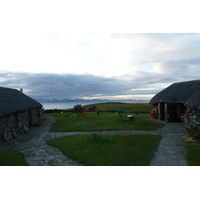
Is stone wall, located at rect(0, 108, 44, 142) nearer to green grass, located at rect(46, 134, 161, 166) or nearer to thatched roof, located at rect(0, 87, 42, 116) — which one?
thatched roof, located at rect(0, 87, 42, 116)

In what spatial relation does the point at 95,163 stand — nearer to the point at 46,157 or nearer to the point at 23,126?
the point at 46,157

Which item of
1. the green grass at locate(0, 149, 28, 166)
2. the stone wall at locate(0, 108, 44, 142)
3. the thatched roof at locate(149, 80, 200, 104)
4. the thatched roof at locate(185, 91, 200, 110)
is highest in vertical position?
the thatched roof at locate(149, 80, 200, 104)

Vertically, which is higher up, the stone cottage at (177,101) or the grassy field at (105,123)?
the stone cottage at (177,101)

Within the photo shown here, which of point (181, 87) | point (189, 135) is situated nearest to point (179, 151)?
point (189, 135)

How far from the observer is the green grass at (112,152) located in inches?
285

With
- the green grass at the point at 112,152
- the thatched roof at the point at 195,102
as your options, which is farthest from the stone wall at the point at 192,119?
the green grass at the point at 112,152

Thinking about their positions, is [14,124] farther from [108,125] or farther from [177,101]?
[177,101]

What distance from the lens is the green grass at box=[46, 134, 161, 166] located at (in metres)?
7.24

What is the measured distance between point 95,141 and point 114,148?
2.07 m

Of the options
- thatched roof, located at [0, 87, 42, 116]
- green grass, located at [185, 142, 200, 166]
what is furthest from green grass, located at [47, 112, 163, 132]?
green grass, located at [185, 142, 200, 166]

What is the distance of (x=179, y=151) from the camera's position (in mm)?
8773

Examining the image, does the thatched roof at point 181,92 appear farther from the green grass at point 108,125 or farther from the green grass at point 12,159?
the green grass at point 12,159

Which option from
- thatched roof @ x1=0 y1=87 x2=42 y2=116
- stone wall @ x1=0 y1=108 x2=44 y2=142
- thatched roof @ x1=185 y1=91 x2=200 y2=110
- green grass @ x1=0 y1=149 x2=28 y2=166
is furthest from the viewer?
thatched roof @ x1=0 y1=87 x2=42 y2=116

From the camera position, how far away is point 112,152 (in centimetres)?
852
